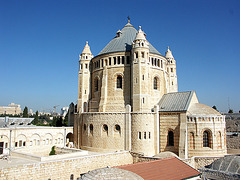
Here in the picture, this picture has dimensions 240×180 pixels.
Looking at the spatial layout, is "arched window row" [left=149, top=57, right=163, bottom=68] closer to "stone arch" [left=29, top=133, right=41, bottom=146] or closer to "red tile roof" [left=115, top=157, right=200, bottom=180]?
"red tile roof" [left=115, top=157, right=200, bottom=180]

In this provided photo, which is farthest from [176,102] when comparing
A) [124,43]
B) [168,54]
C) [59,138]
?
[59,138]

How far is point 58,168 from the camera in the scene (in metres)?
21.3

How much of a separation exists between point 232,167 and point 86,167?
48.9ft

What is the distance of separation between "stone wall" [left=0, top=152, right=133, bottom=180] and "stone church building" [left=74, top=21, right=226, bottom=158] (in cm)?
581

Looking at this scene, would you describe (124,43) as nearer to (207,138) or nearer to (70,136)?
(207,138)

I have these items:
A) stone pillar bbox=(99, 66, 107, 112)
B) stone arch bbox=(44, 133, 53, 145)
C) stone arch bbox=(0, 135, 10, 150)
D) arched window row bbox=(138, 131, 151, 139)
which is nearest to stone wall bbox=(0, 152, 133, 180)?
arched window row bbox=(138, 131, 151, 139)

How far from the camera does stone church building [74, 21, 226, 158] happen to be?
2953 cm

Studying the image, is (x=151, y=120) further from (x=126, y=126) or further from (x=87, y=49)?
(x=87, y=49)

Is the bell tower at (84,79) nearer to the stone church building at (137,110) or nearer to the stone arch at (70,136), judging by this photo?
the stone church building at (137,110)

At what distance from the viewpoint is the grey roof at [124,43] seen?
3758cm

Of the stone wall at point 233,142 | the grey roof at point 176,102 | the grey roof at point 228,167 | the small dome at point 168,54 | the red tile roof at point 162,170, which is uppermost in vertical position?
the small dome at point 168,54

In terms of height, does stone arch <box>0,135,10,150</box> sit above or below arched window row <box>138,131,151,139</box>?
below

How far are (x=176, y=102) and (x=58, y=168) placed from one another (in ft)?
67.1

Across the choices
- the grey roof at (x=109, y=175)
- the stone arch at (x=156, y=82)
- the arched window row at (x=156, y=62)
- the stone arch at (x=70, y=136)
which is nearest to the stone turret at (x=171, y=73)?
the arched window row at (x=156, y=62)
